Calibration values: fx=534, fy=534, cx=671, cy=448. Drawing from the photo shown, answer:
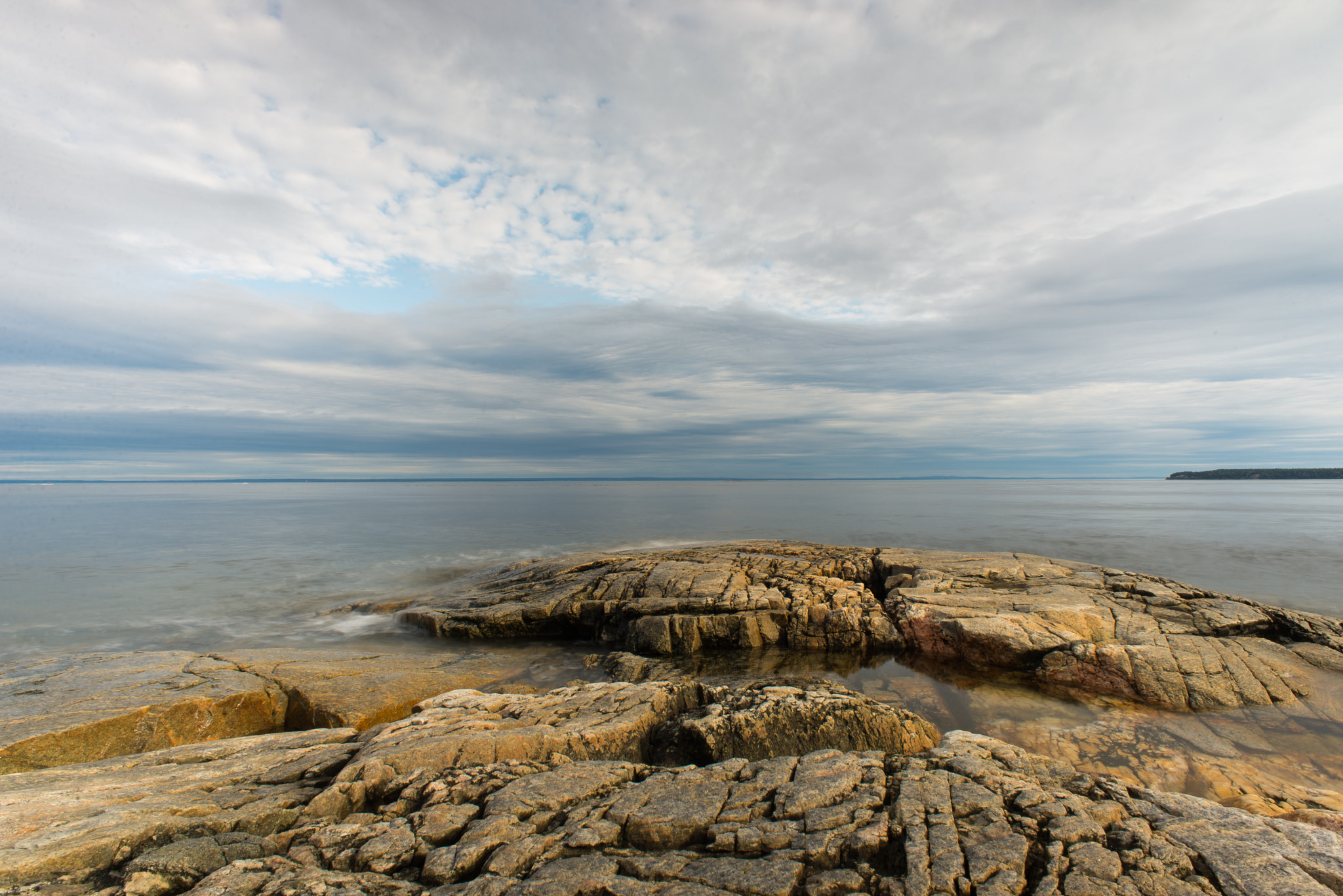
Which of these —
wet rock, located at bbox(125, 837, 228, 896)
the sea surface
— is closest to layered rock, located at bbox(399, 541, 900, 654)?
the sea surface

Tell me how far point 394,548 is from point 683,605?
25982 mm

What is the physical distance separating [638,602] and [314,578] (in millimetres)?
17682

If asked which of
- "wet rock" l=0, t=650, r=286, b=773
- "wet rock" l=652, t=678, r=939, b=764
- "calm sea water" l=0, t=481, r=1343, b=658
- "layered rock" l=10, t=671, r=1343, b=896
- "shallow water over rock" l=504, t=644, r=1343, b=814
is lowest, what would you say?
"calm sea water" l=0, t=481, r=1343, b=658

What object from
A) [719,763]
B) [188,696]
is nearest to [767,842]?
[719,763]

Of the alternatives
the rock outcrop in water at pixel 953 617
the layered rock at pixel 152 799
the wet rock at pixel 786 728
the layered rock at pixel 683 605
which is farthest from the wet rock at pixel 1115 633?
the layered rock at pixel 152 799

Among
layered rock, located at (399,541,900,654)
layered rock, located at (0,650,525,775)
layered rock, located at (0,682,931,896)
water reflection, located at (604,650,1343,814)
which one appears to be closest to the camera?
layered rock, located at (0,682,931,896)

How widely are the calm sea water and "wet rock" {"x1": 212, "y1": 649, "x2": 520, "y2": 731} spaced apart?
2507 millimetres

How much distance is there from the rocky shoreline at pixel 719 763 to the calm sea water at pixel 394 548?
19.8ft

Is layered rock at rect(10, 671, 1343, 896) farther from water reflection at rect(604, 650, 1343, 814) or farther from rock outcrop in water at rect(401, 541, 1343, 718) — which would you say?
rock outcrop in water at rect(401, 541, 1343, 718)

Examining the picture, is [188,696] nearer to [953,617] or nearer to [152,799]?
[152,799]

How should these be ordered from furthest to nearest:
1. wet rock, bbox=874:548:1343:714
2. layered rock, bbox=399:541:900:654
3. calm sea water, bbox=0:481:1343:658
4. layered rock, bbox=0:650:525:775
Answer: calm sea water, bbox=0:481:1343:658 < layered rock, bbox=399:541:900:654 < wet rock, bbox=874:548:1343:714 < layered rock, bbox=0:650:525:775

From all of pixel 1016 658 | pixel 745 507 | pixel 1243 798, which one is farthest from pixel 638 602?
pixel 745 507

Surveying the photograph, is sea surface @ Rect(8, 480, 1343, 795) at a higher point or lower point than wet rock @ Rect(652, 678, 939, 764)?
lower

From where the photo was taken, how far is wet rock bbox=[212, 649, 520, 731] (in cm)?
856
